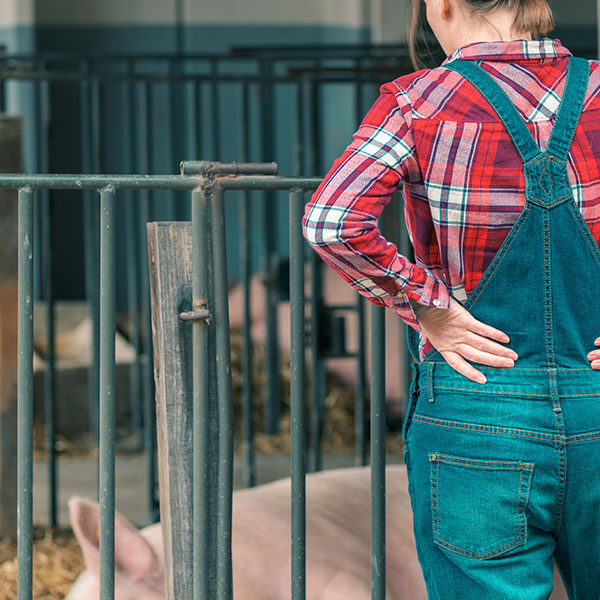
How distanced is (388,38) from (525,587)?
5.94 meters

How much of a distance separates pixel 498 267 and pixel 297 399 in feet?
2.09

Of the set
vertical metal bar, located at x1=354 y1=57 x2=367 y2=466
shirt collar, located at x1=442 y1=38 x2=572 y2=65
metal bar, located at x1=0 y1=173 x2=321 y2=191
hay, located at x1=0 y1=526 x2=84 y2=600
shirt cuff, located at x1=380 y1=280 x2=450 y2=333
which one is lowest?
hay, located at x1=0 y1=526 x2=84 y2=600

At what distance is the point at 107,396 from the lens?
187cm

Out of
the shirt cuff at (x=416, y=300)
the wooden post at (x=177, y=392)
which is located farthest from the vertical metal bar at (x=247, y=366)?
the shirt cuff at (x=416, y=300)

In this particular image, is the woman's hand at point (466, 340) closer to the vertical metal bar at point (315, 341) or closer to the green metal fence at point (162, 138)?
the green metal fence at point (162, 138)

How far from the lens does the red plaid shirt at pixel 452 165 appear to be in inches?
55.6

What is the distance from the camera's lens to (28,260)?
6.09 feet

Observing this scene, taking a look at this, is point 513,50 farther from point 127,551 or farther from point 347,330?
point 347,330

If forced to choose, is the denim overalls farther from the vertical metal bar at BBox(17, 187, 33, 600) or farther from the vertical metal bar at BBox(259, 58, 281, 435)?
the vertical metal bar at BBox(259, 58, 281, 435)

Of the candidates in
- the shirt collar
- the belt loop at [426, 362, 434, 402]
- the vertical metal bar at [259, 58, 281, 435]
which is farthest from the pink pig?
the shirt collar

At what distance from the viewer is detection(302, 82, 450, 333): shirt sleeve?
1430mm

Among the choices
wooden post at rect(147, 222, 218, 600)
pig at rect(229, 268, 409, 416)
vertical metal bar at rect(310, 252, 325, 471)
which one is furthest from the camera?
pig at rect(229, 268, 409, 416)

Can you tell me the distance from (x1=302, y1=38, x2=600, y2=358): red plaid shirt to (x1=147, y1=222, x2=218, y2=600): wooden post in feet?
1.76

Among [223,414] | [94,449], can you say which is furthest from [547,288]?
[94,449]
